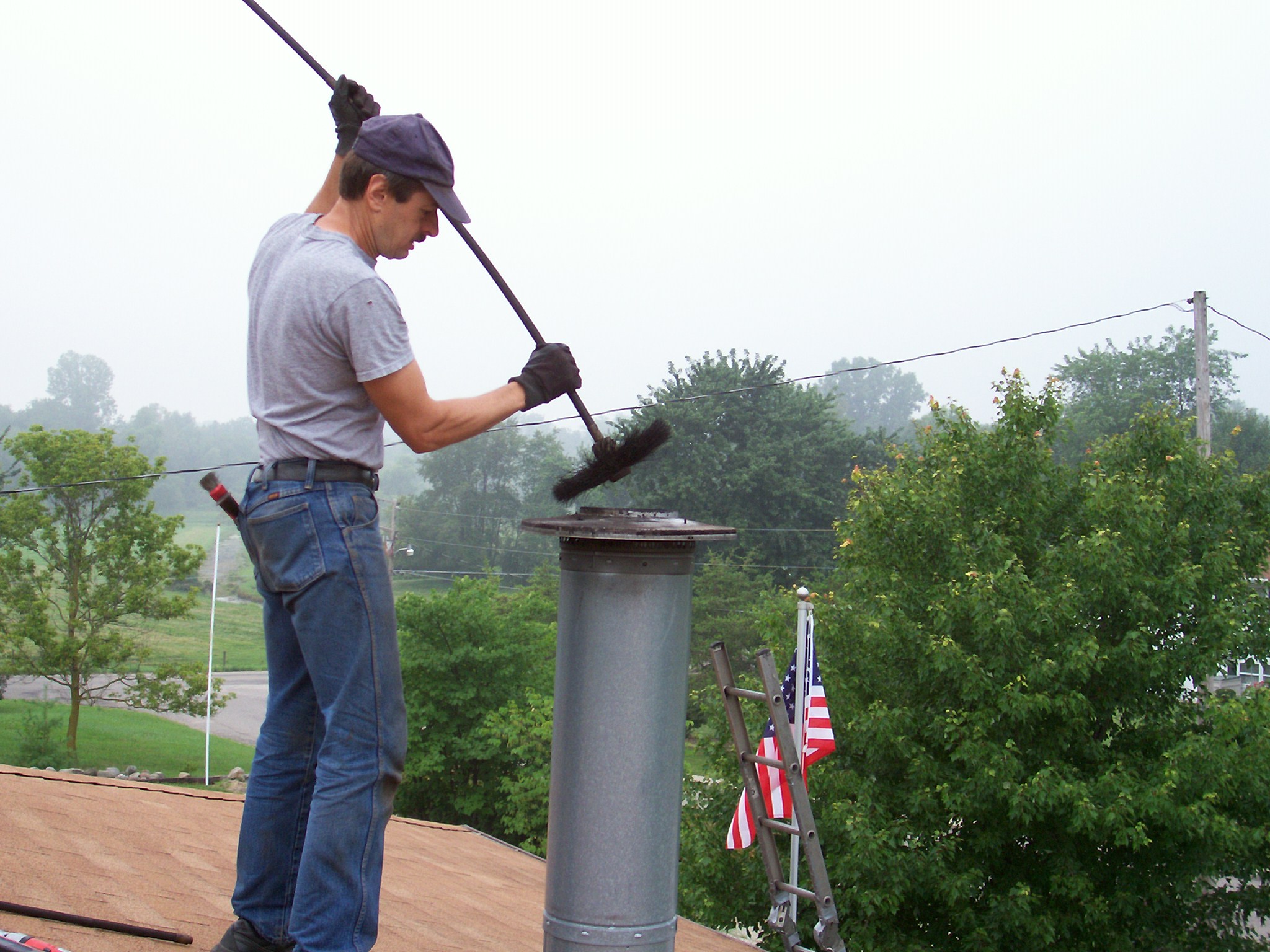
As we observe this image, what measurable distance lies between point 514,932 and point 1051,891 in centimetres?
1014

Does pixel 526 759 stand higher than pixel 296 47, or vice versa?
pixel 296 47

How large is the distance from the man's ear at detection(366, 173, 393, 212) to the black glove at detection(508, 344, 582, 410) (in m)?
0.38

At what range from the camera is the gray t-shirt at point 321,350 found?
1770 millimetres

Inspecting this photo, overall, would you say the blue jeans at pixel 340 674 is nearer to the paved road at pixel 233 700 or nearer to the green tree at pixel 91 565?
the green tree at pixel 91 565

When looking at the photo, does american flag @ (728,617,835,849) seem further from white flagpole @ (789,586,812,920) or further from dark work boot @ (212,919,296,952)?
dark work boot @ (212,919,296,952)

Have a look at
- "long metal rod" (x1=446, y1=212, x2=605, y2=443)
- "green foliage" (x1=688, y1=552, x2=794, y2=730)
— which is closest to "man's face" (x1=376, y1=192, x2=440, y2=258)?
"long metal rod" (x1=446, y1=212, x2=605, y2=443)

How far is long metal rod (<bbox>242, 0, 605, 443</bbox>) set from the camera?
7.30 ft

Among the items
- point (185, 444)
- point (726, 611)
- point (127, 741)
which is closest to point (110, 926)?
point (726, 611)

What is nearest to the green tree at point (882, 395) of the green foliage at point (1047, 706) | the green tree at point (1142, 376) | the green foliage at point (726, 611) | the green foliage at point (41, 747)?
the green tree at point (1142, 376)

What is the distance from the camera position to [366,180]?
1897mm

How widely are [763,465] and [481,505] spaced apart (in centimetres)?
2540

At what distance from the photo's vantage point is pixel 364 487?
1.87 metres

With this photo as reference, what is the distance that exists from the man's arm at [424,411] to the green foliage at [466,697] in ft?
65.7

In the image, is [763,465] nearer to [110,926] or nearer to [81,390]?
[110,926]
